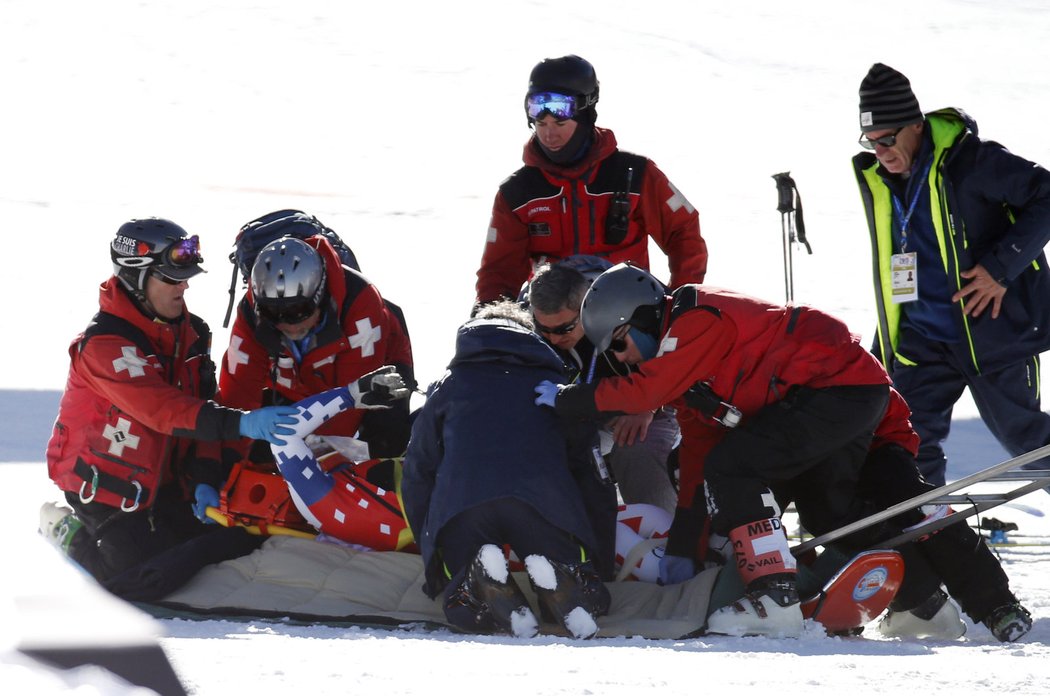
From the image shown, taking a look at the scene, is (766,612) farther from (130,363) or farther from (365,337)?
(130,363)

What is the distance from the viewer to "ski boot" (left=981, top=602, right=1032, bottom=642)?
466cm

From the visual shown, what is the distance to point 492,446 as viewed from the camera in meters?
4.60

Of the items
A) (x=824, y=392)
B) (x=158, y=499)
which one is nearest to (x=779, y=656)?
(x=824, y=392)

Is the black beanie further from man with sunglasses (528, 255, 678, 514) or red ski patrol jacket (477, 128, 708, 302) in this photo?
man with sunglasses (528, 255, 678, 514)

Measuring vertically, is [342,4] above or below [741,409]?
above

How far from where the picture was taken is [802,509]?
199 inches

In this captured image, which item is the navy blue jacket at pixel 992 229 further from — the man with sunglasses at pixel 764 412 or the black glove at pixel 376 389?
the black glove at pixel 376 389

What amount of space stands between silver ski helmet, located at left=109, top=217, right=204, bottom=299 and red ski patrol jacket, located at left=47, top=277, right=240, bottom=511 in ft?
0.22

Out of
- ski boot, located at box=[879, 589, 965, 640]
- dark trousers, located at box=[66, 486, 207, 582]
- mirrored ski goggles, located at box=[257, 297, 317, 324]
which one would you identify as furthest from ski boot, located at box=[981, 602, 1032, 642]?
dark trousers, located at box=[66, 486, 207, 582]

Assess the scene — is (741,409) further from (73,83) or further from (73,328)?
(73,83)

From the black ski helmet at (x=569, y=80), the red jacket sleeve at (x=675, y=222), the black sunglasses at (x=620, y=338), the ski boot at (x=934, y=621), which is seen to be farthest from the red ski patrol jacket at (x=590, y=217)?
the ski boot at (x=934, y=621)

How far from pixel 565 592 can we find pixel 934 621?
1272 millimetres

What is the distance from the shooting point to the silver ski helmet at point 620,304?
469 centimetres

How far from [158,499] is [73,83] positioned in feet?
37.3
